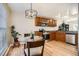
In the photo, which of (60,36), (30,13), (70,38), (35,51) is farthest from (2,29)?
(70,38)

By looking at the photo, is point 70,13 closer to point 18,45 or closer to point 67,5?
point 67,5

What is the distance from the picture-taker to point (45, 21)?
5.31 feet

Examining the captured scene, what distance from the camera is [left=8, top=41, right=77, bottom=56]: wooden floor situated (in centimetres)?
156

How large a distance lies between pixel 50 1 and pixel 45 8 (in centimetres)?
12

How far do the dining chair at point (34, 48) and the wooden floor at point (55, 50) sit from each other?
0.06 metres

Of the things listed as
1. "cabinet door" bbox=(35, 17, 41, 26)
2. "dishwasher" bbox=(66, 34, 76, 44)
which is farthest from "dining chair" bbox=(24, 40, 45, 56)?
"dishwasher" bbox=(66, 34, 76, 44)

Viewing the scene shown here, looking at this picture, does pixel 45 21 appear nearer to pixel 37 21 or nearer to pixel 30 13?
pixel 37 21

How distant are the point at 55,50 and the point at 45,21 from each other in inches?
17.9

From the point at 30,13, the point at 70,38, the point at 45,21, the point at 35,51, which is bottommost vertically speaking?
Result: the point at 35,51

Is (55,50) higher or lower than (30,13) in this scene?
lower

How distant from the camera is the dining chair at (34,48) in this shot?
159 centimetres

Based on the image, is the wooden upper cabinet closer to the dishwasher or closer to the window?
the dishwasher

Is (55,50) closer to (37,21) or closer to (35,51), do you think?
(35,51)

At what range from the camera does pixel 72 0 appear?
1560 mm
